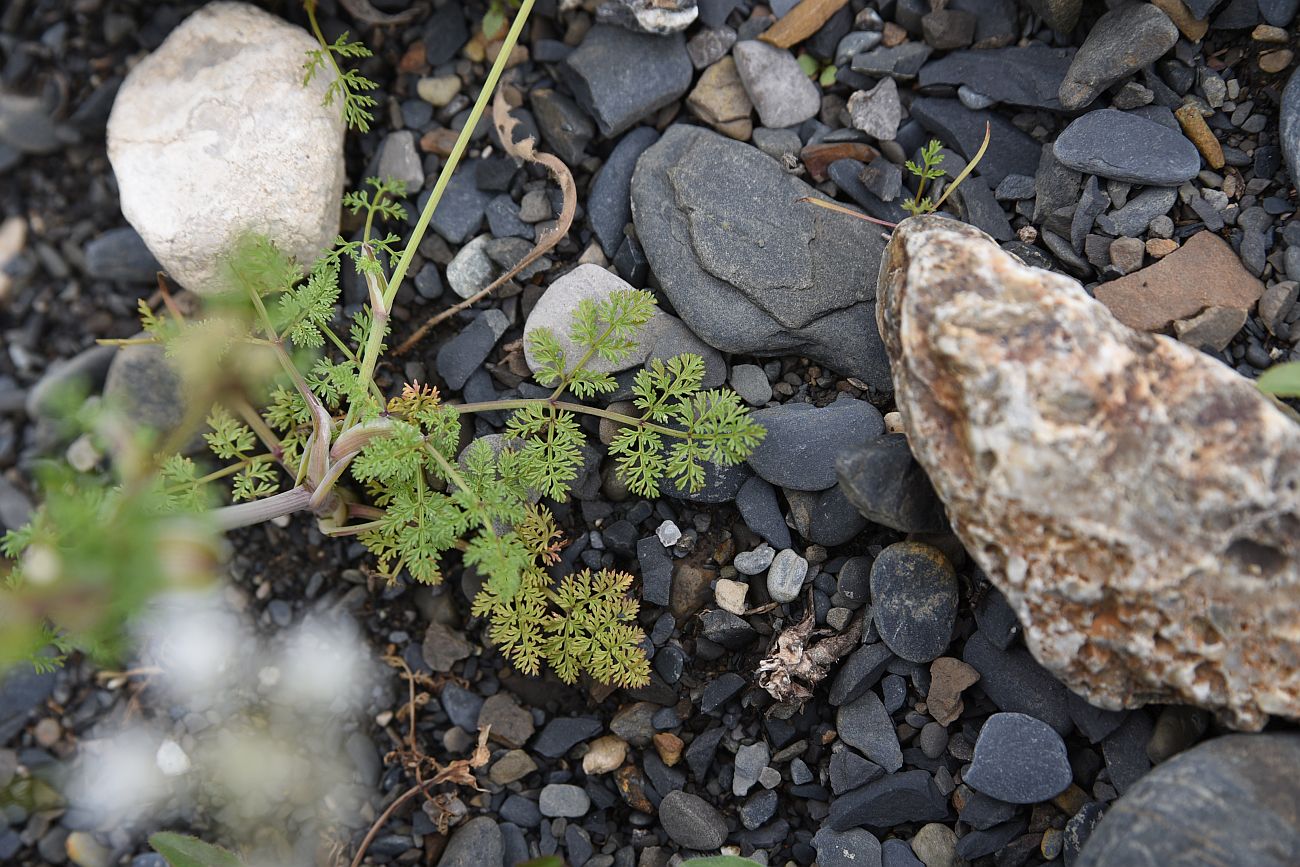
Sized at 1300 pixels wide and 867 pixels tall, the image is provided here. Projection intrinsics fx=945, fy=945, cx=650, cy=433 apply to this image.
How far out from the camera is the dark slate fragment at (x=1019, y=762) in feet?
8.07

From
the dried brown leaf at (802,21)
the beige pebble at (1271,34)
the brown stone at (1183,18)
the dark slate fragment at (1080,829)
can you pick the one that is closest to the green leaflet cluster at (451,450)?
the dried brown leaf at (802,21)

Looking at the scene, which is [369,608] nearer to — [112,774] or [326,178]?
[112,774]

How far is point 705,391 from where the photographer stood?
9.18ft

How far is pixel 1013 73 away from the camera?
283 centimetres

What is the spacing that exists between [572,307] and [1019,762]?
69.9 inches

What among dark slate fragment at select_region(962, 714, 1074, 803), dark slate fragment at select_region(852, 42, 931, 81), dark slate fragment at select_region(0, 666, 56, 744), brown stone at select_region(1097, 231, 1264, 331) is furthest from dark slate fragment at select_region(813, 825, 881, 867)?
dark slate fragment at select_region(0, 666, 56, 744)

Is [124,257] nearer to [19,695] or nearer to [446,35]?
[446,35]

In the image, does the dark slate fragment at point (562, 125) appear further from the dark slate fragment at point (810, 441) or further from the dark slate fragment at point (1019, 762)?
the dark slate fragment at point (1019, 762)

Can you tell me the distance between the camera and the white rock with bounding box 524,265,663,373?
9.35 feet

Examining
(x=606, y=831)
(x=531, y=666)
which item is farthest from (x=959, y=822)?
(x=531, y=666)

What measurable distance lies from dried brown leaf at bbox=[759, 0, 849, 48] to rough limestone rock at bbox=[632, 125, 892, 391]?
0.40 meters

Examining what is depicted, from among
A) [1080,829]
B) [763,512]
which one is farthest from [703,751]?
[1080,829]

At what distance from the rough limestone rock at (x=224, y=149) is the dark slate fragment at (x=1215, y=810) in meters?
2.74

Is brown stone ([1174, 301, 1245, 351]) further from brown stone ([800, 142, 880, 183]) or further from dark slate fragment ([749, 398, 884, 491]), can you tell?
brown stone ([800, 142, 880, 183])
